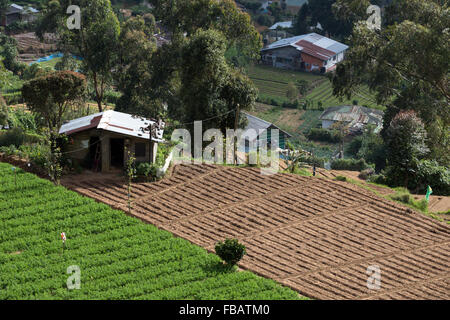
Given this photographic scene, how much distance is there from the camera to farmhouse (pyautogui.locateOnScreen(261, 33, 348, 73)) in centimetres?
7638

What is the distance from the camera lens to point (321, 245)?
23609 mm

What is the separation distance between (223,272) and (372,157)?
30.8m

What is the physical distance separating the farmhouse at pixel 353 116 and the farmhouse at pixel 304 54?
16733mm

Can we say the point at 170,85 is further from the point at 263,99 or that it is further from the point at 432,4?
the point at 263,99

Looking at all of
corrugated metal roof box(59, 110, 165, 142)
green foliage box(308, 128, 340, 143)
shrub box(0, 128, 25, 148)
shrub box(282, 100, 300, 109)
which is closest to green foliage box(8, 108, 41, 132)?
shrub box(0, 128, 25, 148)

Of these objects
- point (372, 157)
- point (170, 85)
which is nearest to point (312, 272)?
point (170, 85)

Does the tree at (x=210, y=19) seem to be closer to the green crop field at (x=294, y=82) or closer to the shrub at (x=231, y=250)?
the shrub at (x=231, y=250)

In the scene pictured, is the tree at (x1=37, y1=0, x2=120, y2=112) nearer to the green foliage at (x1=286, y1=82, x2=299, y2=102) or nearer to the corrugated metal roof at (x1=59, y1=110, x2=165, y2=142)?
the corrugated metal roof at (x1=59, y1=110, x2=165, y2=142)

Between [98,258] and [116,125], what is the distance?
8675 millimetres

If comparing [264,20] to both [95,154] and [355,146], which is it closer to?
[355,146]

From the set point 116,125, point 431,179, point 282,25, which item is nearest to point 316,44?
point 282,25

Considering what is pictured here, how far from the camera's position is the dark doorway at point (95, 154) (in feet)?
92.7

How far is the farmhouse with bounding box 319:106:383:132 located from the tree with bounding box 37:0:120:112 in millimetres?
25010

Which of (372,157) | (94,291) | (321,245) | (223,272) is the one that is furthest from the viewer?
(372,157)
